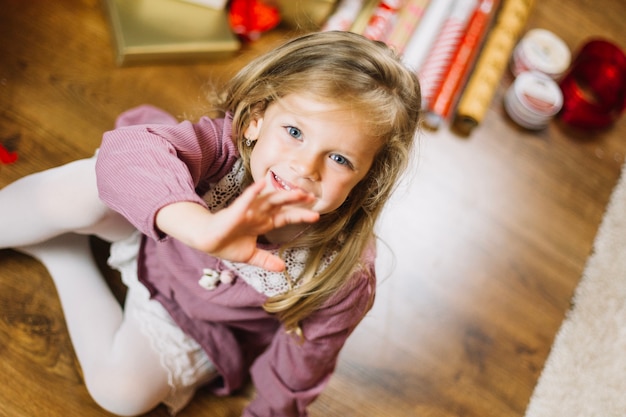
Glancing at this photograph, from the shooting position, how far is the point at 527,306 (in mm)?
1176

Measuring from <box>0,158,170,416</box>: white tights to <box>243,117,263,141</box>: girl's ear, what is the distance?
0.69 feet

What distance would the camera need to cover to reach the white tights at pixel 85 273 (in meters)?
0.79

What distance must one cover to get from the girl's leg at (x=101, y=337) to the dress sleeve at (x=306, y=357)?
134 mm

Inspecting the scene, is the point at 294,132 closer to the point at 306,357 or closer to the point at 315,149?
the point at 315,149

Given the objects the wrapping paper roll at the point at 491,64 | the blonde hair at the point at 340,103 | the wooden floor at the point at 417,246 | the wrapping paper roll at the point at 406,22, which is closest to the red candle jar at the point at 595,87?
the wooden floor at the point at 417,246

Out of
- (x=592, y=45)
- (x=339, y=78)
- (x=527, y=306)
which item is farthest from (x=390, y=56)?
(x=592, y=45)

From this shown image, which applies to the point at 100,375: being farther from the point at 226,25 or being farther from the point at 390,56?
the point at 226,25

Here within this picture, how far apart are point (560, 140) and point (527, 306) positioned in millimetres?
404

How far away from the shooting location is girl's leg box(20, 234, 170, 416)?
84 centimetres

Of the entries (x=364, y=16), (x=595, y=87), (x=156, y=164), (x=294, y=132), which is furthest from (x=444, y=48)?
(x=156, y=164)

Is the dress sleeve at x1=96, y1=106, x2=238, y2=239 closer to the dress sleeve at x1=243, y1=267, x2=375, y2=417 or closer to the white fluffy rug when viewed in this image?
the dress sleeve at x1=243, y1=267, x2=375, y2=417

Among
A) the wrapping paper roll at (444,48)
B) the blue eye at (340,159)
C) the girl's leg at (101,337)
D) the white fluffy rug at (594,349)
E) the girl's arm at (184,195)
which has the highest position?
the blue eye at (340,159)

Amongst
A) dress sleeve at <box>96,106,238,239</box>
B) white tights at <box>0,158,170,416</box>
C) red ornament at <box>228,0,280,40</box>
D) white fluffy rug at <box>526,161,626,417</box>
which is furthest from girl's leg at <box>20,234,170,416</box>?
white fluffy rug at <box>526,161,626,417</box>

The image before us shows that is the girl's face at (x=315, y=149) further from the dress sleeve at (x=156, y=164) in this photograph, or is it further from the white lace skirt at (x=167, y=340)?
the white lace skirt at (x=167, y=340)
